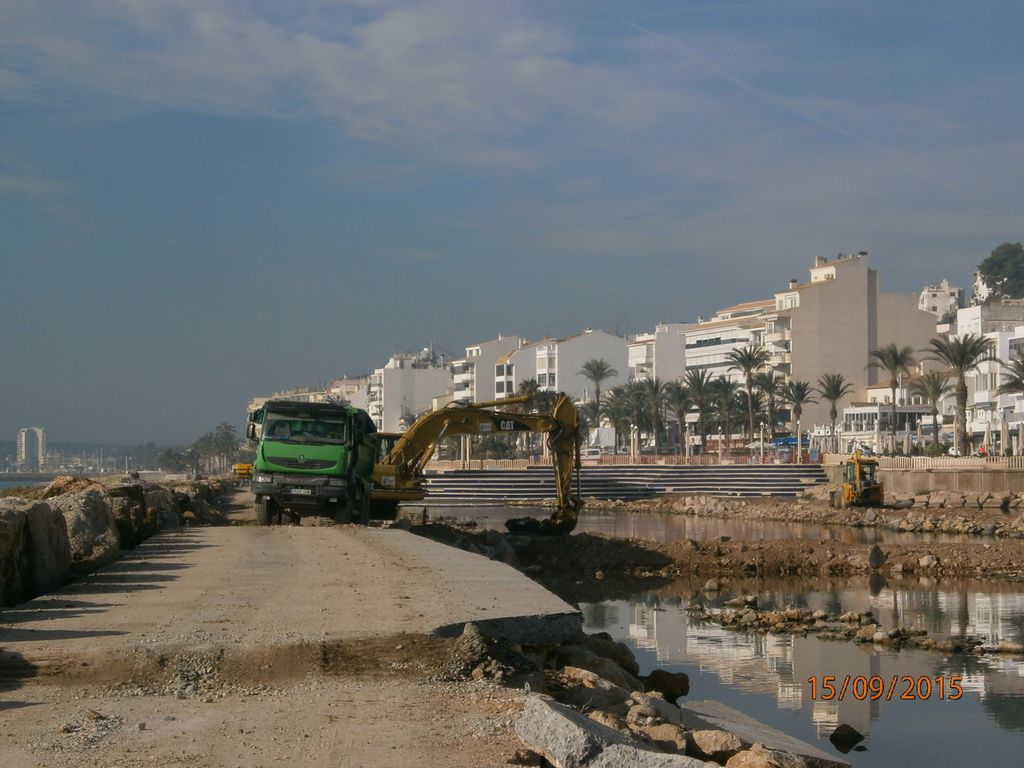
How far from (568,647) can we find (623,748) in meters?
6.02

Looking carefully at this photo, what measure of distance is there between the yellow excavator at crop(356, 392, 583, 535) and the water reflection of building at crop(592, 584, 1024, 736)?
10.3m

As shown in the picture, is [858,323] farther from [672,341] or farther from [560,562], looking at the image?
[560,562]

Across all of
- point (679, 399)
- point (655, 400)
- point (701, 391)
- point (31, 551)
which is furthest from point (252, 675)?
point (655, 400)

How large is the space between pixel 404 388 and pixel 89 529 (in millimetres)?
161059

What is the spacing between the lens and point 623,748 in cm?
747

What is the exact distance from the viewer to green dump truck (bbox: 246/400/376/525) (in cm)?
3139

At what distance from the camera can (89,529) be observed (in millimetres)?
20156

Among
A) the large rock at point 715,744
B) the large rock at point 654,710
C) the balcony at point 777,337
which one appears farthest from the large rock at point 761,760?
the balcony at point 777,337

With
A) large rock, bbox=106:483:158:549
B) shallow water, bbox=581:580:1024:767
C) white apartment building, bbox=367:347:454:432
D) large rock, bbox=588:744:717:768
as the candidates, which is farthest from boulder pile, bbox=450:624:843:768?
white apartment building, bbox=367:347:454:432

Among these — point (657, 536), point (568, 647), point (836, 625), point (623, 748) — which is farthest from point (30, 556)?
point (657, 536)

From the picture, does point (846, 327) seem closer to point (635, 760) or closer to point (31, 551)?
point (31, 551)

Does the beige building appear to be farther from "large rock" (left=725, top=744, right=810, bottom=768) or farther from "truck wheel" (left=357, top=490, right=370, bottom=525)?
"large rock" (left=725, top=744, right=810, bottom=768)
